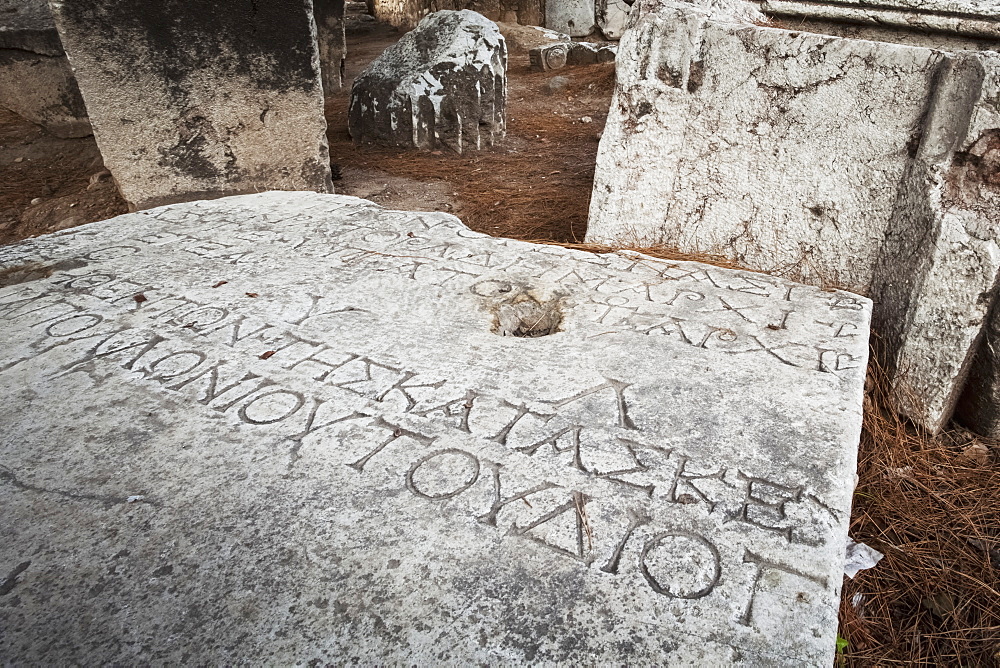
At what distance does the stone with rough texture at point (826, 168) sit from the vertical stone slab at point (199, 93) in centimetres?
180

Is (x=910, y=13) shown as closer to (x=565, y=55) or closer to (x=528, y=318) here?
(x=528, y=318)

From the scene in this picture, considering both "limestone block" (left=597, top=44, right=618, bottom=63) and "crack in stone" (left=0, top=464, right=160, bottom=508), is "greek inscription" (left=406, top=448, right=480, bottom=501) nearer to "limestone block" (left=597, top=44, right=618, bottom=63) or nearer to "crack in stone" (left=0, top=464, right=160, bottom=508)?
"crack in stone" (left=0, top=464, right=160, bottom=508)

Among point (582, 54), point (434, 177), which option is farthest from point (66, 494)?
point (582, 54)

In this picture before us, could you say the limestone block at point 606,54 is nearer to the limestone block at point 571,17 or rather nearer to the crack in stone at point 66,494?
the limestone block at point 571,17

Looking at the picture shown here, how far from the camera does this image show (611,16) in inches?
328

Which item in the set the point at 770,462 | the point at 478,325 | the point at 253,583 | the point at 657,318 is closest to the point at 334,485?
the point at 253,583

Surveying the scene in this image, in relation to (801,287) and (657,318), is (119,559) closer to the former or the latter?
(657,318)

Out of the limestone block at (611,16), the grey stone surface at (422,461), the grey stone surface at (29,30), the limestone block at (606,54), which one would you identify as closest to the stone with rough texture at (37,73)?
the grey stone surface at (29,30)

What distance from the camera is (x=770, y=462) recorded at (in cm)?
136

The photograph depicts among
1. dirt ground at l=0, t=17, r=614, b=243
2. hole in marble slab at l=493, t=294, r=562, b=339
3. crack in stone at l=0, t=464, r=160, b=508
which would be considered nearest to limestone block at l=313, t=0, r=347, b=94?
dirt ground at l=0, t=17, r=614, b=243

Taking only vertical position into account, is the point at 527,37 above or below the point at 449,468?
above

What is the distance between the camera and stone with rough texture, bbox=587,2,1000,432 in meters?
1.89

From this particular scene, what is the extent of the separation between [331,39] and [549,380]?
18.8ft

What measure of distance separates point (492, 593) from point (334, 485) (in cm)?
42
